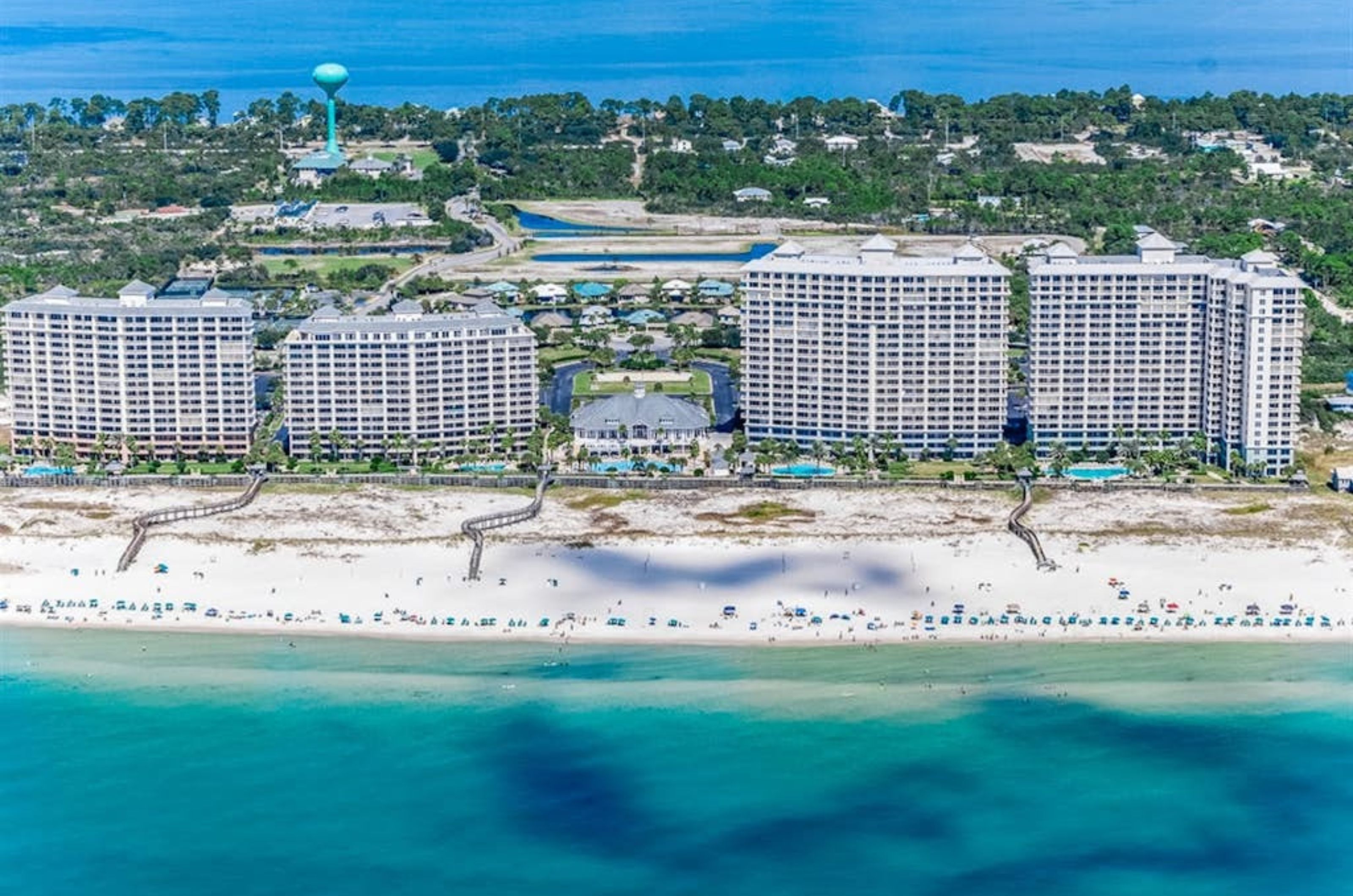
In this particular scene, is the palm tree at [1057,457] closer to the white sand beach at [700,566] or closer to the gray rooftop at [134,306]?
the white sand beach at [700,566]

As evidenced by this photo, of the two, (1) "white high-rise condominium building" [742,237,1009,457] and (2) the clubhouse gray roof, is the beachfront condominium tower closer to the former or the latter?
(2) the clubhouse gray roof

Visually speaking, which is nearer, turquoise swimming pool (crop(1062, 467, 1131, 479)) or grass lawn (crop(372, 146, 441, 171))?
turquoise swimming pool (crop(1062, 467, 1131, 479))

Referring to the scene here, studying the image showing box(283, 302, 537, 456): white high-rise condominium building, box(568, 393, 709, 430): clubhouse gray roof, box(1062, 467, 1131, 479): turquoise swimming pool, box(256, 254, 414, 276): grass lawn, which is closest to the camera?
box(1062, 467, 1131, 479): turquoise swimming pool

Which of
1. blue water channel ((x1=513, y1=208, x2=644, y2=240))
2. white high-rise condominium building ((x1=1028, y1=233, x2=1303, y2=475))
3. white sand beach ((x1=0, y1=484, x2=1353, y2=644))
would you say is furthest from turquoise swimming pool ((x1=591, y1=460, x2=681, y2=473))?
blue water channel ((x1=513, y1=208, x2=644, y2=240))

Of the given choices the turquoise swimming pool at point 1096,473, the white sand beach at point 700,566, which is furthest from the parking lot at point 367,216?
the turquoise swimming pool at point 1096,473

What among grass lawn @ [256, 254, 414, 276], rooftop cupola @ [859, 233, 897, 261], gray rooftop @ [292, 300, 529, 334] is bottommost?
gray rooftop @ [292, 300, 529, 334]

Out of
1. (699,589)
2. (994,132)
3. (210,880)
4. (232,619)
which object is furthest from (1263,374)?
(994,132)

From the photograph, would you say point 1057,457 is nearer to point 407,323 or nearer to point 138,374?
point 407,323

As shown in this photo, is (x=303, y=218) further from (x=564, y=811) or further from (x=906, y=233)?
(x=564, y=811)
